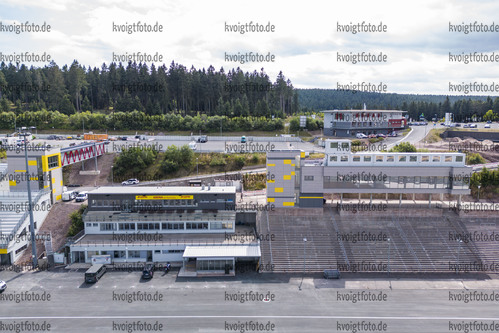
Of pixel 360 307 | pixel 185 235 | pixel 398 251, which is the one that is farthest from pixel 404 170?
pixel 185 235

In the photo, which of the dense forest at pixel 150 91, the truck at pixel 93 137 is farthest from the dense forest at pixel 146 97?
the truck at pixel 93 137

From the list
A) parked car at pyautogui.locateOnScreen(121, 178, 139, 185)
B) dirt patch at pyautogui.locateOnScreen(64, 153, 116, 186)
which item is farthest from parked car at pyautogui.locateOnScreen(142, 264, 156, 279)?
dirt patch at pyautogui.locateOnScreen(64, 153, 116, 186)

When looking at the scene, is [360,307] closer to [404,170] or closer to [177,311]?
[177,311]

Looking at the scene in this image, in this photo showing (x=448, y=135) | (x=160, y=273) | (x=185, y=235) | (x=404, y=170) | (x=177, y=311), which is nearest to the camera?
(x=177, y=311)

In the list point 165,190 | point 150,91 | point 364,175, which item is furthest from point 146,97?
point 364,175

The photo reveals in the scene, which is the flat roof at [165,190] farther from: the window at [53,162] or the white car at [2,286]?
the white car at [2,286]

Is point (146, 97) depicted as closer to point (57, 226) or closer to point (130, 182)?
point (130, 182)

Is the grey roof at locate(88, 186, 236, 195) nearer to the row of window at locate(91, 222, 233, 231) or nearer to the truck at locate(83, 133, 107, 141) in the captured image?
the row of window at locate(91, 222, 233, 231)
